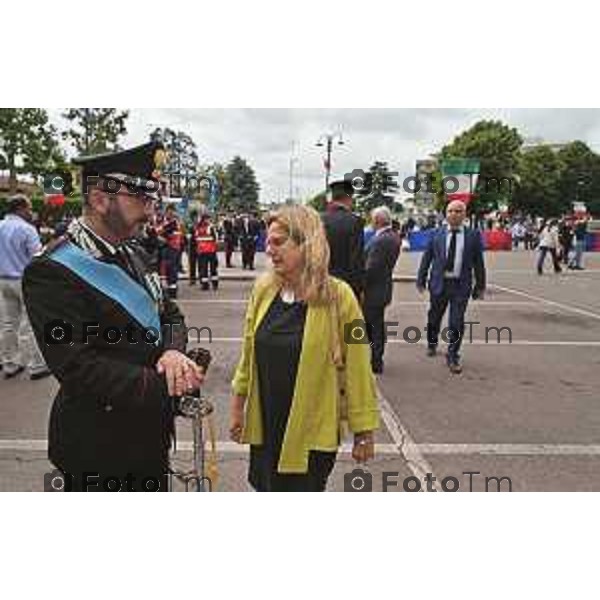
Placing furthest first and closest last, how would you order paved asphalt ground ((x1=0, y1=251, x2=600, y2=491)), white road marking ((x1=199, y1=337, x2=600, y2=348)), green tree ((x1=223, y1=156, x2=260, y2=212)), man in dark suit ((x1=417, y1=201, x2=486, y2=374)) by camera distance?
green tree ((x1=223, y1=156, x2=260, y2=212)), white road marking ((x1=199, y1=337, x2=600, y2=348)), man in dark suit ((x1=417, y1=201, x2=486, y2=374)), paved asphalt ground ((x1=0, y1=251, x2=600, y2=491))

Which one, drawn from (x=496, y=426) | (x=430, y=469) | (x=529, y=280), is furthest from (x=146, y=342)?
(x=529, y=280)

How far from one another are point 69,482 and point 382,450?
2.79m

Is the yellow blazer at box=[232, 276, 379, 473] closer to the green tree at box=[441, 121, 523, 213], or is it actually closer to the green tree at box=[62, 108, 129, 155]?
the green tree at box=[62, 108, 129, 155]

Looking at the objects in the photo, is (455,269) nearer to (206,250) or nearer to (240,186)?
(206,250)

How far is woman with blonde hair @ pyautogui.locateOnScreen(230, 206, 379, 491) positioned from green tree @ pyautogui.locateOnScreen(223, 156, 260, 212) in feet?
221

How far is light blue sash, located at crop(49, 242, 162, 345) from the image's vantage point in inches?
86.0

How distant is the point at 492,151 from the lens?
60406 mm

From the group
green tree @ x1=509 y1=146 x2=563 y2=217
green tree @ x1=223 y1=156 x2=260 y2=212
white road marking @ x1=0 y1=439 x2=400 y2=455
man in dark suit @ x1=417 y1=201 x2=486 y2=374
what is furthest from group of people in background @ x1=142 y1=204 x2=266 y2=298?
green tree @ x1=509 y1=146 x2=563 y2=217

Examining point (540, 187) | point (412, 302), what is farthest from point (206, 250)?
point (540, 187)

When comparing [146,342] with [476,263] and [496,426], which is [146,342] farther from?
[476,263]

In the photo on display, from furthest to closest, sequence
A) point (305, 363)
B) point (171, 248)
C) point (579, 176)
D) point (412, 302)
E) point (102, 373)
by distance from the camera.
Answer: point (579, 176)
point (171, 248)
point (412, 302)
point (305, 363)
point (102, 373)

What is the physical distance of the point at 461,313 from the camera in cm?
736

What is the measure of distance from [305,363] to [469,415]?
11.1ft

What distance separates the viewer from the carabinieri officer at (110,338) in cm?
214
